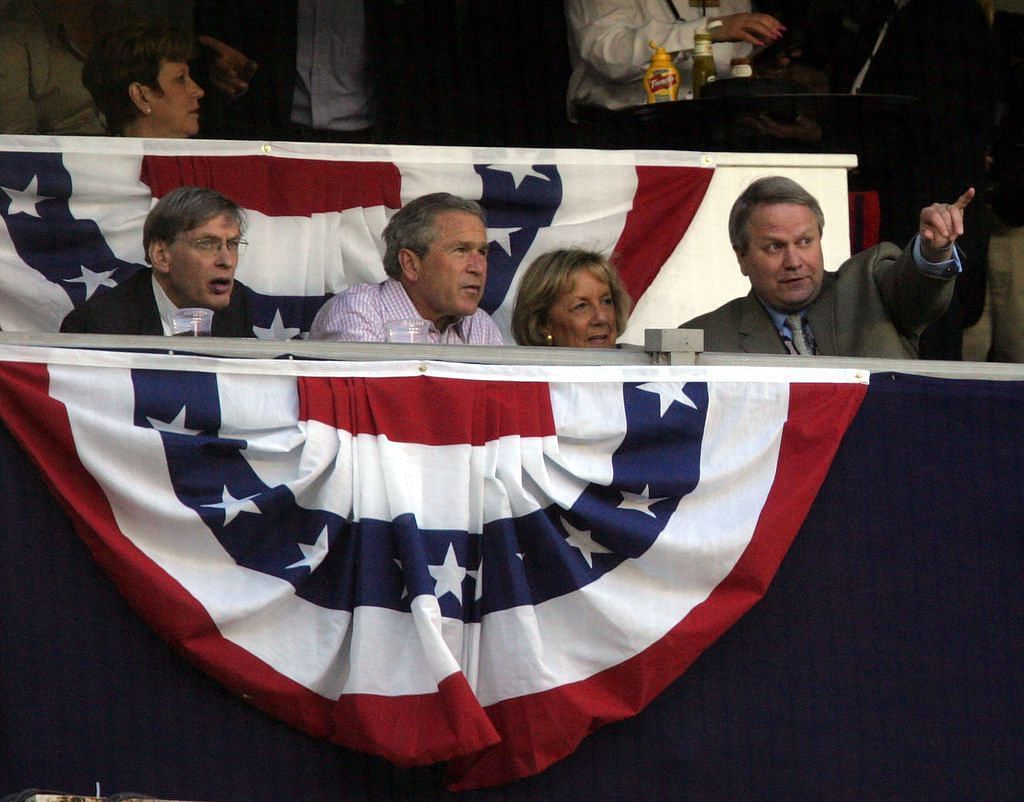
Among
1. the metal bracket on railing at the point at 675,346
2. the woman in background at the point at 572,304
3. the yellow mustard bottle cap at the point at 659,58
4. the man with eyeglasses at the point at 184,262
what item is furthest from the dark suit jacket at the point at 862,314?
the man with eyeglasses at the point at 184,262

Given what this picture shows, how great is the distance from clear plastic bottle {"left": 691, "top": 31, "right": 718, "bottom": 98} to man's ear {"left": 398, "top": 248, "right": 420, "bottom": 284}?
107 cm

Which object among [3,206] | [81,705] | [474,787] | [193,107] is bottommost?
[474,787]

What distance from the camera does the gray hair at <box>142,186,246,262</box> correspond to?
4.16 m

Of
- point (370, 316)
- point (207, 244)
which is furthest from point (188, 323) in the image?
point (370, 316)

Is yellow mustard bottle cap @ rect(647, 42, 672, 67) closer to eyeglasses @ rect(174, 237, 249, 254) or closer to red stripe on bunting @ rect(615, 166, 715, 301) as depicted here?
red stripe on bunting @ rect(615, 166, 715, 301)

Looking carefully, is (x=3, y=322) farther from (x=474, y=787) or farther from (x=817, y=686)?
(x=817, y=686)

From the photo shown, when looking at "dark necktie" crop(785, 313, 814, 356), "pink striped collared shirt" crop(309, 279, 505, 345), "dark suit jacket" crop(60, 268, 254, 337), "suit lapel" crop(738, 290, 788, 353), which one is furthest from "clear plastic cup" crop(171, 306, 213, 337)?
"dark necktie" crop(785, 313, 814, 356)

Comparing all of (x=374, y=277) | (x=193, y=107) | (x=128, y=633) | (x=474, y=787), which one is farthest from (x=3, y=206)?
(x=474, y=787)

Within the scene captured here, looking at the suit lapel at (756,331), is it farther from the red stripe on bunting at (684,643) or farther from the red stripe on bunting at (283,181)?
the red stripe on bunting at (283,181)

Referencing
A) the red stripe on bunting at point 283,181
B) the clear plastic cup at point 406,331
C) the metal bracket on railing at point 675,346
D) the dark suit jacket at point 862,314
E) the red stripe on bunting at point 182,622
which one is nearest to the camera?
the red stripe on bunting at point 182,622

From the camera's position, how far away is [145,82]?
4801 mm

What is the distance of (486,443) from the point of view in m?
3.21

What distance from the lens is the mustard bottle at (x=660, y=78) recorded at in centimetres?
477

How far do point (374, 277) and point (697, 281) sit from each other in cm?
96
